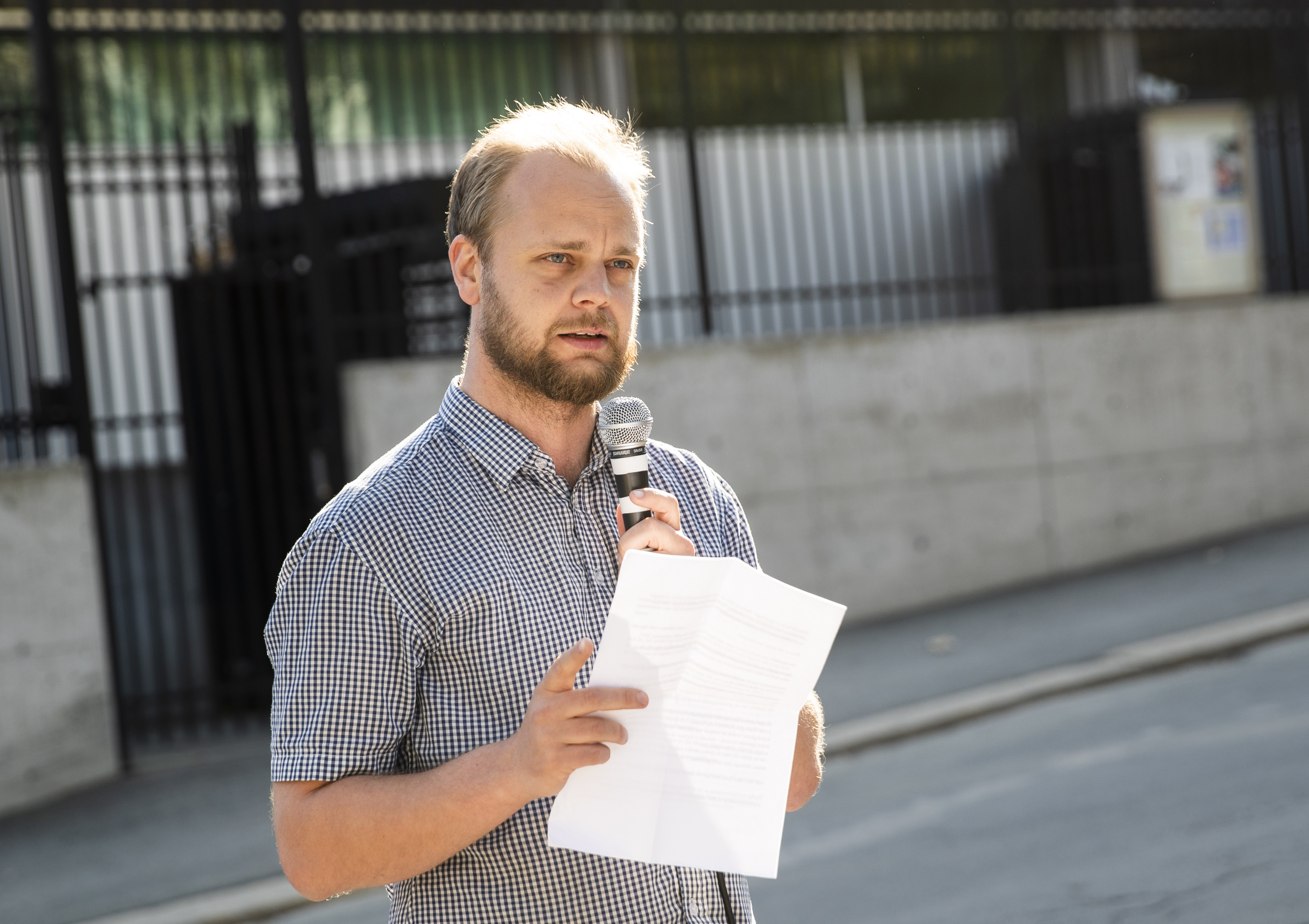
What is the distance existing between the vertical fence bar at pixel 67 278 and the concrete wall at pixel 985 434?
162 cm

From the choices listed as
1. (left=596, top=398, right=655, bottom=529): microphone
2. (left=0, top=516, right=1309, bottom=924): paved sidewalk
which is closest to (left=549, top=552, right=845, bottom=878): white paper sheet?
(left=596, top=398, right=655, bottom=529): microphone

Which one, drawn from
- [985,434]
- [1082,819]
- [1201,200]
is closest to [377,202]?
[985,434]

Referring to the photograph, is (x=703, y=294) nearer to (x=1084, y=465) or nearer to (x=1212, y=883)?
(x=1084, y=465)

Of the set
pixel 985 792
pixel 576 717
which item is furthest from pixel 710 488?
pixel 985 792

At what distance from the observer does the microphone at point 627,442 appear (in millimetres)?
1963

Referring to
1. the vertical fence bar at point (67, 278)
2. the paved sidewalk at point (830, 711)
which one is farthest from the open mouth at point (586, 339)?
the vertical fence bar at point (67, 278)

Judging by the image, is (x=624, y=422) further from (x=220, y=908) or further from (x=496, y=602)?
(x=220, y=908)

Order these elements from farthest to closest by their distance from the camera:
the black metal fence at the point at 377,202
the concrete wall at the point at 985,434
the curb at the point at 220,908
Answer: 1. the concrete wall at the point at 985,434
2. the black metal fence at the point at 377,202
3. the curb at the point at 220,908

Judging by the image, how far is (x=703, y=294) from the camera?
9.45 metres

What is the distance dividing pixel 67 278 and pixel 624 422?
649 centimetres

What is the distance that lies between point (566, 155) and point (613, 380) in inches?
13.0

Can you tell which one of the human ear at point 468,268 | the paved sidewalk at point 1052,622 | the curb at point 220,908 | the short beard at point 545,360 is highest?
the human ear at point 468,268

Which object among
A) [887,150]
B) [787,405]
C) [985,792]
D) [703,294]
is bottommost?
[985,792]

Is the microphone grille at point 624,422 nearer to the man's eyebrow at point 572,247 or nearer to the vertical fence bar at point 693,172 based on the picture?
the man's eyebrow at point 572,247
